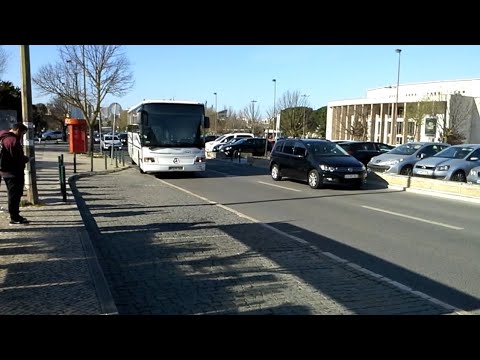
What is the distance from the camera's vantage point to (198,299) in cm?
526

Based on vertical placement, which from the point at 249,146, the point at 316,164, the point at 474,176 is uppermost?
the point at 249,146

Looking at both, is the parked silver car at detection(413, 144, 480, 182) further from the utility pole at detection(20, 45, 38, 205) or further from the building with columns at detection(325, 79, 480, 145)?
the building with columns at detection(325, 79, 480, 145)

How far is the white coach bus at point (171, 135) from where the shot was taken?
818 inches

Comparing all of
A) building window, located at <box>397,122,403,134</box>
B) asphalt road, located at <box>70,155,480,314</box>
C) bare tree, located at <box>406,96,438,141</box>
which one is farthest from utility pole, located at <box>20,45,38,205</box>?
building window, located at <box>397,122,403,134</box>

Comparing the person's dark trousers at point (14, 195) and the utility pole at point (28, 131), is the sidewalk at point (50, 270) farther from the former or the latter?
the utility pole at point (28, 131)

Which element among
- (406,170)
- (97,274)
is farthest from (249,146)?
(97,274)

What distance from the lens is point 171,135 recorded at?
20938 mm

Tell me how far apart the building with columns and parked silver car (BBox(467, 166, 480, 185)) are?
4144cm

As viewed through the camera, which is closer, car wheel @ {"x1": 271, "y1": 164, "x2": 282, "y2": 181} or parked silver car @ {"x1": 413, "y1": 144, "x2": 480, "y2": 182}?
parked silver car @ {"x1": 413, "y1": 144, "x2": 480, "y2": 182}

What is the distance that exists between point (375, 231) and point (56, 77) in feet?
109

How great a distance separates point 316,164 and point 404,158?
5.65 meters

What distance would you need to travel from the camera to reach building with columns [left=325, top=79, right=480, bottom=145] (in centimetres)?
6575

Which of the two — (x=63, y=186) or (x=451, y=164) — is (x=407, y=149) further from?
(x=63, y=186)

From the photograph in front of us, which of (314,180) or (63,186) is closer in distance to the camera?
(63,186)
